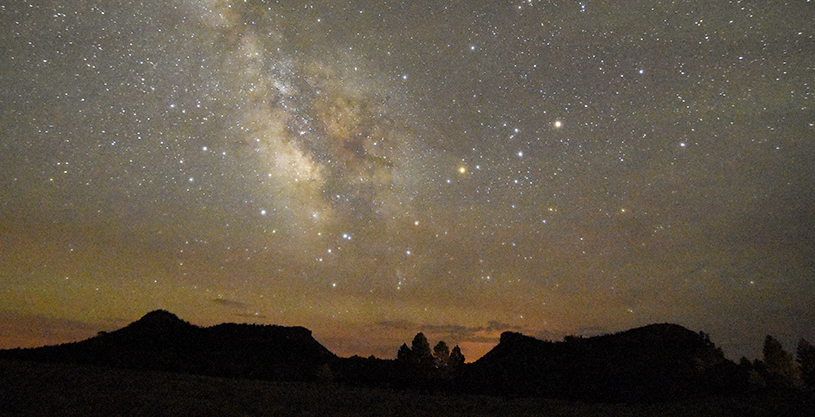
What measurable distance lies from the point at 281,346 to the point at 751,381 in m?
51.6

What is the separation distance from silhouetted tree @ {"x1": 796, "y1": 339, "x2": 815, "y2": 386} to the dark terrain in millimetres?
4688

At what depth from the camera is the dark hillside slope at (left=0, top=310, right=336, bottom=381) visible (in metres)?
35.6

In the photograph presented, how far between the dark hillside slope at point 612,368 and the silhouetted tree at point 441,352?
322cm

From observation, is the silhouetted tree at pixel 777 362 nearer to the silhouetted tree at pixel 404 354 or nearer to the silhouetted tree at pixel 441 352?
the silhouetted tree at pixel 441 352

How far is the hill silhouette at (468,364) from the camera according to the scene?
3616cm

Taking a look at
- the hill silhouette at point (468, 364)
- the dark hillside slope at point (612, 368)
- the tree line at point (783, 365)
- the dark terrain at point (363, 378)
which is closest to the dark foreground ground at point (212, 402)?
the dark terrain at point (363, 378)

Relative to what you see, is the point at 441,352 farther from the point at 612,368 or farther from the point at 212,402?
the point at 212,402

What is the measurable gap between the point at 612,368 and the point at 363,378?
26.0 meters

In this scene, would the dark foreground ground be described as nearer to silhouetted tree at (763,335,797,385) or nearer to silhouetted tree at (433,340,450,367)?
silhouetted tree at (763,335,797,385)

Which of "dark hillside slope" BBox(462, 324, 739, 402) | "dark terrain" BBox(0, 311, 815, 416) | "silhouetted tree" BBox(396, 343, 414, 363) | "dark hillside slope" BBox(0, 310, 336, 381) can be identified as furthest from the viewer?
"silhouetted tree" BBox(396, 343, 414, 363)

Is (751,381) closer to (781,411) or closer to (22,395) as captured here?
(781,411)

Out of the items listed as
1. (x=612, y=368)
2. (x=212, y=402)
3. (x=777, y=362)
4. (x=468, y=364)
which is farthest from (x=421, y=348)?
(x=777, y=362)

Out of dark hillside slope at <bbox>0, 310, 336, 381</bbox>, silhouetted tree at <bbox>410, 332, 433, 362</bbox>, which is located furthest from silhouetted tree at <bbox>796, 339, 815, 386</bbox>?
dark hillside slope at <bbox>0, 310, 336, 381</bbox>

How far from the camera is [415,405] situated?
74.2 ft
